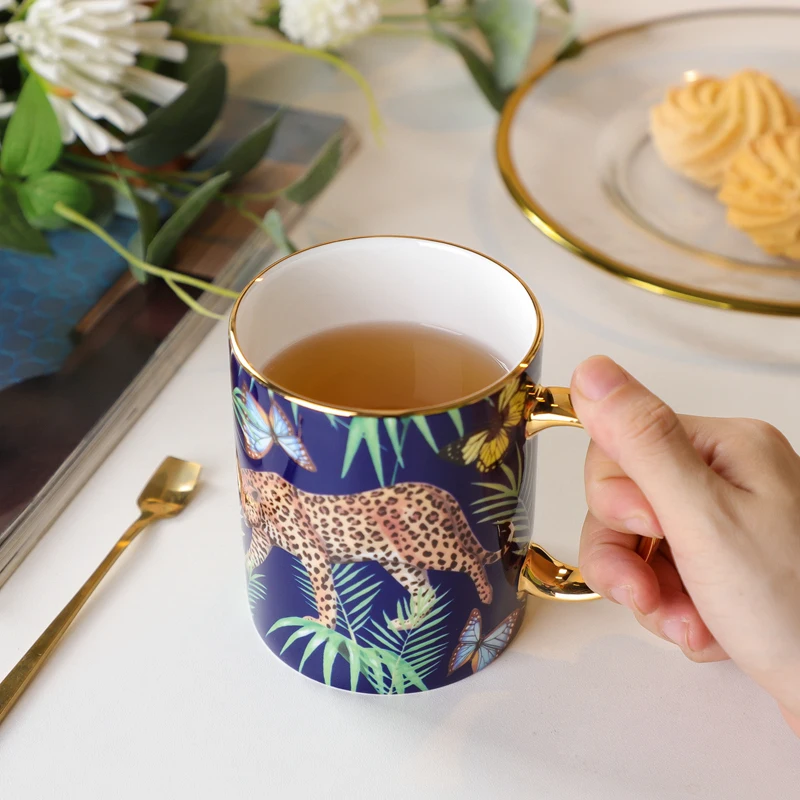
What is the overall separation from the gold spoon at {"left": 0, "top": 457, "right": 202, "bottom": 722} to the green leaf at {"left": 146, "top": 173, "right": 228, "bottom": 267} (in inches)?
8.0

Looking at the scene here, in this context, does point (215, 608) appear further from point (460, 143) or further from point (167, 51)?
point (460, 143)

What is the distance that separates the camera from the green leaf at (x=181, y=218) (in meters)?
0.73

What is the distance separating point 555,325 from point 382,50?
0.56 m

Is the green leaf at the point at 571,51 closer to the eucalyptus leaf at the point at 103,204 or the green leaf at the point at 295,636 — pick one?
the eucalyptus leaf at the point at 103,204

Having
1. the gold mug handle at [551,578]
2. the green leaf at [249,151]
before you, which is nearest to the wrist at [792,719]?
the gold mug handle at [551,578]

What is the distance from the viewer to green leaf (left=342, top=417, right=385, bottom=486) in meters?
0.39

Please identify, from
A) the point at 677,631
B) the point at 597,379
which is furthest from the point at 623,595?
the point at 597,379

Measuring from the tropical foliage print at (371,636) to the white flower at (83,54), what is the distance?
1.47ft

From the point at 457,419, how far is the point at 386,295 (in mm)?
156

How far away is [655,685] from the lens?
0.51 meters

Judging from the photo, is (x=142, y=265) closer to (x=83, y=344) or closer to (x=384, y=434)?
(x=83, y=344)

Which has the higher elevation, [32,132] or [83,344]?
[32,132]

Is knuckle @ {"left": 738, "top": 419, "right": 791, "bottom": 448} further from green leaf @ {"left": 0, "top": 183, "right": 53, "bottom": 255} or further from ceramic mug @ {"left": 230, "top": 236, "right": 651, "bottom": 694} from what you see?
green leaf @ {"left": 0, "top": 183, "right": 53, "bottom": 255}

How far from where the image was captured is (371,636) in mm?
461
